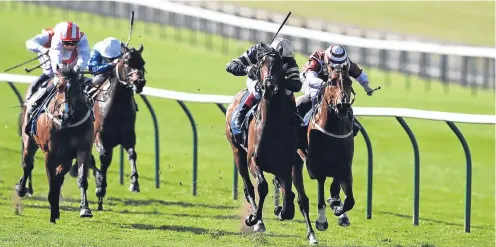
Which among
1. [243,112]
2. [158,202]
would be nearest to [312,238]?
[243,112]

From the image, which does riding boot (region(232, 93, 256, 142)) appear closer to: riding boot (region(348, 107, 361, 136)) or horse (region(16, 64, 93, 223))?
riding boot (region(348, 107, 361, 136))

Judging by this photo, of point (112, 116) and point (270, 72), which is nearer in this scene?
point (270, 72)

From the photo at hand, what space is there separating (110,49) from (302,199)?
3.58 meters

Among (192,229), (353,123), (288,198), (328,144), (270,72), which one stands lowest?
(192,229)

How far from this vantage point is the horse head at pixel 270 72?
37.1 feet

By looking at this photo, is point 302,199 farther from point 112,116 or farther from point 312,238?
point 112,116

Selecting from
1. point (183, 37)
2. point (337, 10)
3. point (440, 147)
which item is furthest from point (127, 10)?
point (440, 147)

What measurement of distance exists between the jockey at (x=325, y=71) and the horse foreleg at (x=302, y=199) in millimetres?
534

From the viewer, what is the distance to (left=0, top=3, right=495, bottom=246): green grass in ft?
40.5

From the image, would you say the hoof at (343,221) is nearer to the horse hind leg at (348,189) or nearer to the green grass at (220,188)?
the green grass at (220,188)

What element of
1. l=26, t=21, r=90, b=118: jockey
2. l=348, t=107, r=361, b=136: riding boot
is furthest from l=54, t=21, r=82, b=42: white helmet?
l=348, t=107, r=361, b=136: riding boot

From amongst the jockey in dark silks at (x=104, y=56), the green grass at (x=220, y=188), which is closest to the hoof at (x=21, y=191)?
the green grass at (x=220, y=188)

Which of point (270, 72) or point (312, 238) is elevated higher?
point (270, 72)

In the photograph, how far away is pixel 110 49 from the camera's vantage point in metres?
14.8
